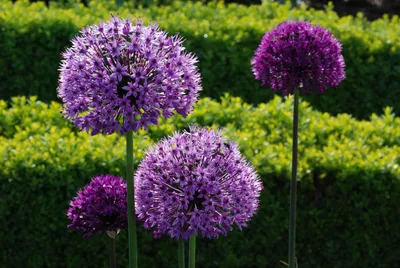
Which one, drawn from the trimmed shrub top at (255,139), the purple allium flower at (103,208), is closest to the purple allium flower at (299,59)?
the purple allium flower at (103,208)

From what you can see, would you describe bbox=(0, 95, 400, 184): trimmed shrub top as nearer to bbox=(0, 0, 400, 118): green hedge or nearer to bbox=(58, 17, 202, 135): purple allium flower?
bbox=(0, 0, 400, 118): green hedge

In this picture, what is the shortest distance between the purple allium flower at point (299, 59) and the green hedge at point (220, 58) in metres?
4.26

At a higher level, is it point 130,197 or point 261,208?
point 261,208

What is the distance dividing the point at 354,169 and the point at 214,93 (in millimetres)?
2902

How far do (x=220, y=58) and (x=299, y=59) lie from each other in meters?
4.56

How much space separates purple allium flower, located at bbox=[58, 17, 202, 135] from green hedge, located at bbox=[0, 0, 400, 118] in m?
5.55

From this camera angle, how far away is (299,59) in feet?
12.1

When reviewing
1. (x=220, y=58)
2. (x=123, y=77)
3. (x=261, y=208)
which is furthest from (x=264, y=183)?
(x=123, y=77)

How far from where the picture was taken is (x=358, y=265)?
5664 millimetres

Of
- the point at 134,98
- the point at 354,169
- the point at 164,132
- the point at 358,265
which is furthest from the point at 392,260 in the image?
the point at 134,98

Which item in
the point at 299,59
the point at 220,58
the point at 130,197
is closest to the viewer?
the point at 130,197

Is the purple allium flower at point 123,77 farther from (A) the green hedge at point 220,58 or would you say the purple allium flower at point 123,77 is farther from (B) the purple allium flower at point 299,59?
(A) the green hedge at point 220,58

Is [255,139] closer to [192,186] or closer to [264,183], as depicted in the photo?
[264,183]

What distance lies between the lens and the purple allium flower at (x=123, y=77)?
97.0 inches
